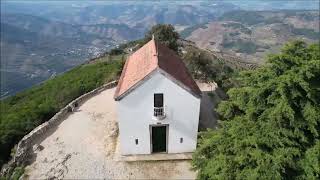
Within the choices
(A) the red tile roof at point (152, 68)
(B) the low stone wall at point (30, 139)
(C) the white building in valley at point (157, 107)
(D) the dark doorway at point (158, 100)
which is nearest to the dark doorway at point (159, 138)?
(C) the white building in valley at point (157, 107)

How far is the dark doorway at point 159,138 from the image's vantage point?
23766mm

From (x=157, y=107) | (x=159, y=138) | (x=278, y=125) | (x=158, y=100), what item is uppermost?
(x=278, y=125)

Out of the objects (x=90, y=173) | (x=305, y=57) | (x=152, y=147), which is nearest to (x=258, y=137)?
(x=305, y=57)

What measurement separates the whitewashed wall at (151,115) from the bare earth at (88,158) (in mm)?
1127

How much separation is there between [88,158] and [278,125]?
42.3 feet

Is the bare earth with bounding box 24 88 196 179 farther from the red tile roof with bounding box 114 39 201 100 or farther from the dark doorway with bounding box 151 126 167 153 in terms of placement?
the red tile roof with bounding box 114 39 201 100

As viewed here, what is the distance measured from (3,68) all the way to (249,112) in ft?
609

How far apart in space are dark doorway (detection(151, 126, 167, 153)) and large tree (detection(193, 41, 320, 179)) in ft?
21.6

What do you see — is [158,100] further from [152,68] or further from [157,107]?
[152,68]

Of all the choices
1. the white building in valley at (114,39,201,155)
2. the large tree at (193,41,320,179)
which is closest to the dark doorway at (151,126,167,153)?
the white building in valley at (114,39,201,155)

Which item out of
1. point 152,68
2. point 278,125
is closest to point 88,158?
point 152,68

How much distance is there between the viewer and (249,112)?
55.6ft

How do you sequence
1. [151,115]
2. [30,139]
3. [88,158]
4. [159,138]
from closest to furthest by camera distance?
[151,115] < [159,138] < [88,158] < [30,139]

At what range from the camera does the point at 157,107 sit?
898 inches
